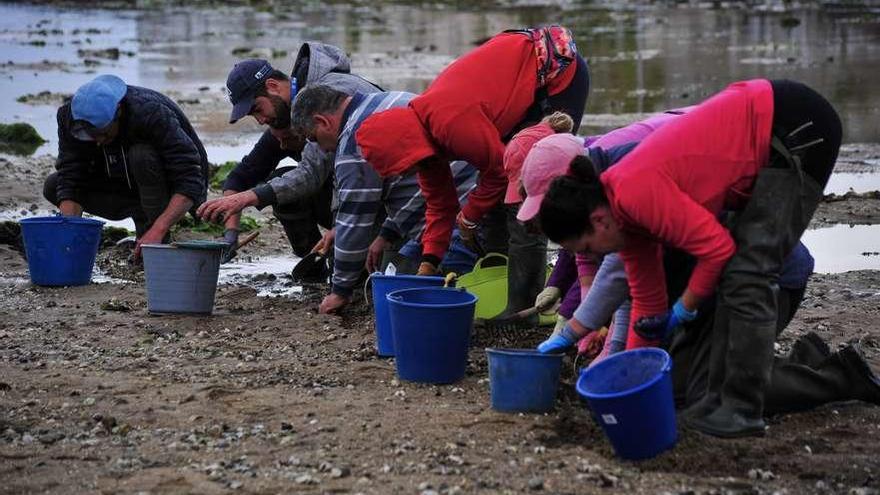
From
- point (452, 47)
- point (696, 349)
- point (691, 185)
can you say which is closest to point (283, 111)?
point (696, 349)

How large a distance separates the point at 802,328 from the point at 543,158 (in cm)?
197

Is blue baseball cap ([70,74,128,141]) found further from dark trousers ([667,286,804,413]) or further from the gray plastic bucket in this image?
dark trousers ([667,286,804,413])

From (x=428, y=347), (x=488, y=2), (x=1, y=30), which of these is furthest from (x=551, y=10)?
(x=428, y=347)

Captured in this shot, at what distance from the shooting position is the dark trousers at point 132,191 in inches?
308

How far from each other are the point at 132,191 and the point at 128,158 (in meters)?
0.38

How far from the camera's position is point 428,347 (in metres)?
5.29

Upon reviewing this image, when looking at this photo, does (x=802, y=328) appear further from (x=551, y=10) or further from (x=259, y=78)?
(x=551, y=10)

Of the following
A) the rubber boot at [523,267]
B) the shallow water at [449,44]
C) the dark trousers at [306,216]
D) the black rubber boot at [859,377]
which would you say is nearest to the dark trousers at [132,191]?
the dark trousers at [306,216]

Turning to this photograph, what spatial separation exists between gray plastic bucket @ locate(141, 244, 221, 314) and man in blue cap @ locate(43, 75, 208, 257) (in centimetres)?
77

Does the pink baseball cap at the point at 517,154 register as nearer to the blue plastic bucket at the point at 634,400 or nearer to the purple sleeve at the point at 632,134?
the purple sleeve at the point at 632,134

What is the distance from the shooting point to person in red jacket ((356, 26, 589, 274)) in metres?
5.79

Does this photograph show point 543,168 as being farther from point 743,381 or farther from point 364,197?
point 364,197

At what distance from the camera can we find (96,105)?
7.42 metres

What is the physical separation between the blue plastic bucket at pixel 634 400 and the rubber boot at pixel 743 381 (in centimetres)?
22
